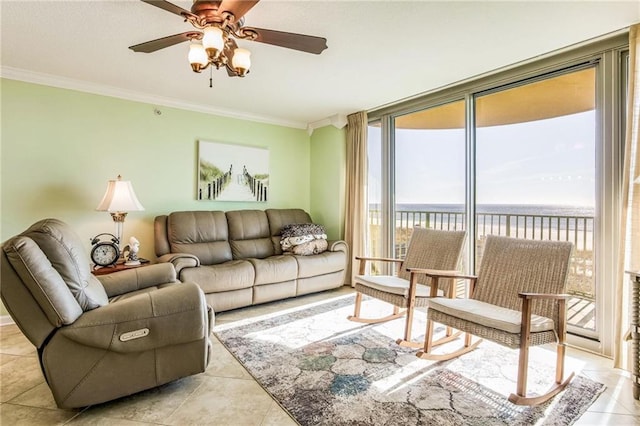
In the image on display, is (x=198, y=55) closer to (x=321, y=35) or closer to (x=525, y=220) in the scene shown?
(x=321, y=35)

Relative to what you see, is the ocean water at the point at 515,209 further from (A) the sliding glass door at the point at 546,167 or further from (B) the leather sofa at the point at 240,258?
(B) the leather sofa at the point at 240,258

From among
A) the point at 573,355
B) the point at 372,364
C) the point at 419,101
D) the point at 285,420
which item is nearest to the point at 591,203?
the point at 573,355

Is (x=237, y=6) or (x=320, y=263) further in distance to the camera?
(x=320, y=263)

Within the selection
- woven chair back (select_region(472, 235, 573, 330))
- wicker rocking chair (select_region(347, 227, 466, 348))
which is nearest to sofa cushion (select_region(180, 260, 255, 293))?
wicker rocking chair (select_region(347, 227, 466, 348))

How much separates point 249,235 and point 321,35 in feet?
8.64

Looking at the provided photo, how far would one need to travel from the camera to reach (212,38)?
69.8 inches

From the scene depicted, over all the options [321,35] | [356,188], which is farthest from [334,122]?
[321,35]

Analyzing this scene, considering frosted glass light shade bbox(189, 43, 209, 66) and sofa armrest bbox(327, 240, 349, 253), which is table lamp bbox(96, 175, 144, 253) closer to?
frosted glass light shade bbox(189, 43, 209, 66)

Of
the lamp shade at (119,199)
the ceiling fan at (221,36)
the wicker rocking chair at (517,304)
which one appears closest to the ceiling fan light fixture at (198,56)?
the ceiling fan at (221,36)

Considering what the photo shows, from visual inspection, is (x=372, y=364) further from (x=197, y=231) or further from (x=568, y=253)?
(x=197, y=231)

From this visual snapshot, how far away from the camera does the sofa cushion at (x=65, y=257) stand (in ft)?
5.65

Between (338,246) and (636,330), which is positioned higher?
(338,246)

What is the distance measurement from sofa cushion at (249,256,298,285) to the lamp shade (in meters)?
1.35

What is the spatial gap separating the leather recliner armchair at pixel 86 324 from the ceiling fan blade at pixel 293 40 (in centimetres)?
156
